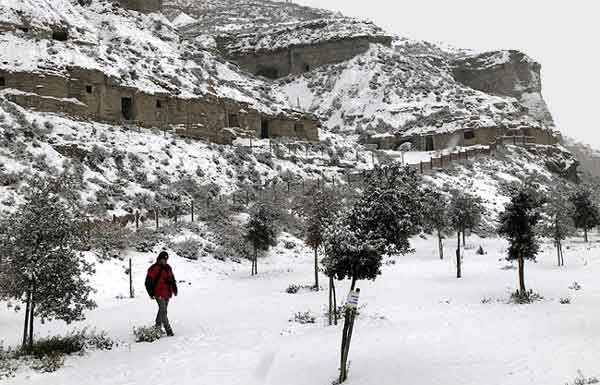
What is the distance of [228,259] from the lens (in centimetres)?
3014


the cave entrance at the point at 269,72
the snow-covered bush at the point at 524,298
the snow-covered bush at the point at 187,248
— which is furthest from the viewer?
the cave entrance at the point at 269,72

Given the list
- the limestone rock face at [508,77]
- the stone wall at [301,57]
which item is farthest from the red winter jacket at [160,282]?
the limestone rock face at [508,77]

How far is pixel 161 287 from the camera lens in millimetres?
14203

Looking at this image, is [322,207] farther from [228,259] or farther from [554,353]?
[554,353]

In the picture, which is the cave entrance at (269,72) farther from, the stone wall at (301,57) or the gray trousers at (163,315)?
the gray trousers at (163,315)

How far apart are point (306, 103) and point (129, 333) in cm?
6371

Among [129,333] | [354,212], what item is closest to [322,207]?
[354,212]

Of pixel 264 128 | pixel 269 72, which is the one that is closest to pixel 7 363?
pixel 264 128

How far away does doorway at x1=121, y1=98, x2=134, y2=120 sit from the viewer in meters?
43.0

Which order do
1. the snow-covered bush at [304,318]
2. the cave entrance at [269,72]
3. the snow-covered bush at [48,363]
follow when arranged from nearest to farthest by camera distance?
the snow-covered bush at [48,363]
the snow-covered bush at [304,318]
the cave entrance at [269,72]

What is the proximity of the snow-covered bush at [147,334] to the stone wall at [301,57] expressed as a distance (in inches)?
2757

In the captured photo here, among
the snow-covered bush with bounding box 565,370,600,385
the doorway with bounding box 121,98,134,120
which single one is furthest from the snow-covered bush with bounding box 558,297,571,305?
the doorway with bounding box 121,98,134,120

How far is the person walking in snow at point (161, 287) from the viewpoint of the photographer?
557 inches

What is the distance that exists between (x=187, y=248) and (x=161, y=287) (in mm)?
14410
